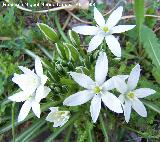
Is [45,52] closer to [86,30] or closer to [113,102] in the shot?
[86,30]

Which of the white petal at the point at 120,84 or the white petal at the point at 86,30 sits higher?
the white petal at the point at 86,30

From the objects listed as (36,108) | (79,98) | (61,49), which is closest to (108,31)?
(61,49)

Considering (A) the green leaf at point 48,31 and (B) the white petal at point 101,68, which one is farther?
(A) the green leaf at point 48,31

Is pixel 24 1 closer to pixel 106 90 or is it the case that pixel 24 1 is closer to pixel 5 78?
pixel 5 78

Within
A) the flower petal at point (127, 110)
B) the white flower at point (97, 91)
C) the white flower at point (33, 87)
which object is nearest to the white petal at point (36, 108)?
the white flower at point (33, 87)

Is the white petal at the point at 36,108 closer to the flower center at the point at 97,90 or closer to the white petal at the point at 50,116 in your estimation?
the white petal at the point at 50,116

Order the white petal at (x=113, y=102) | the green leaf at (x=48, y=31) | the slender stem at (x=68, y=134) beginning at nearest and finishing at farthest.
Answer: the white petal at (x=113, y=102)
the green leaf at (x=48, y=31)
the slender stem at (x=68, y=134)

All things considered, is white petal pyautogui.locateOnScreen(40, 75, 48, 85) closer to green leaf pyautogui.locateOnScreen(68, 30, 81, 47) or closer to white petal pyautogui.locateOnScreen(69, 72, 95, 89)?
white petal pyautogui.locateOnScreen(69, 72, 95, 89)

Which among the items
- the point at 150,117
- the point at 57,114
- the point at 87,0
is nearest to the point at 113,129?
the point at 150,117

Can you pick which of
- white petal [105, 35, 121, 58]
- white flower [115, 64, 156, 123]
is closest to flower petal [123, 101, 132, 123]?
white flower [115, 64, 156, 123]
